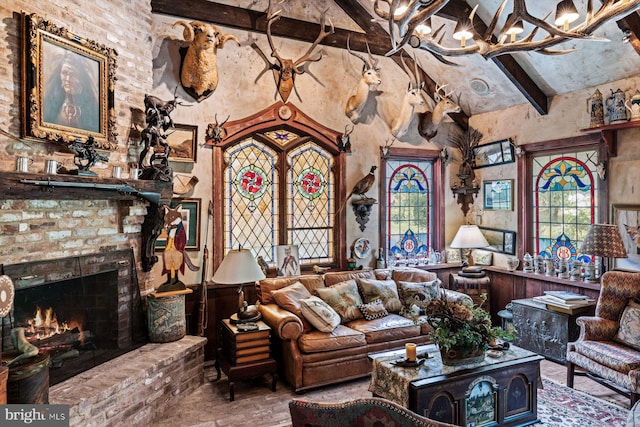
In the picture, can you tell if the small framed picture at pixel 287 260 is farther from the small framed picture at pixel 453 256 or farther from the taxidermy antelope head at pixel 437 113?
the taxidermy antelope head at pixel 437 113

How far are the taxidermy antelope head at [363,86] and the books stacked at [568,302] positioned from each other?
3216 mm

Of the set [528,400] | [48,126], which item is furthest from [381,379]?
[48,126]

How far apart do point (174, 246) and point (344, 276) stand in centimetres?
197

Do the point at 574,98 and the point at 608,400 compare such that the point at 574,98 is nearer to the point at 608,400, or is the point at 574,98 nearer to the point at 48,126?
the point at 608,400

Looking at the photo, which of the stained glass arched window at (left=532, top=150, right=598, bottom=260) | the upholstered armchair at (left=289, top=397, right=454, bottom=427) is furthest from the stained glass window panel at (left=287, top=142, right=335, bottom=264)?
the upholstered armchair at (left=289, top=397, right=454, bottom=427)

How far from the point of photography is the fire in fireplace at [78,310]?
310 cm

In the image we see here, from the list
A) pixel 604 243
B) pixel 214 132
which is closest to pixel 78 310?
pixel 214 132

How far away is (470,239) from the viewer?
5.78 meters

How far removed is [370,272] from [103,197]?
10.2ft

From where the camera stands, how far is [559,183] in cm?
530

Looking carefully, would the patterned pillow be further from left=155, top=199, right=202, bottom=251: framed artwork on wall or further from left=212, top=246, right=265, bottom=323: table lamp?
left=155, top=199, right=202, bottom=251: framed artwork on wall

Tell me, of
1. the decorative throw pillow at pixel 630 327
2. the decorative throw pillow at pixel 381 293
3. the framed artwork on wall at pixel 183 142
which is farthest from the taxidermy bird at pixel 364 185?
the decorative throw pillow at pixel 630 327

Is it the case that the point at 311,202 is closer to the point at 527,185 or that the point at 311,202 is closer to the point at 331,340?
the point at 331,340

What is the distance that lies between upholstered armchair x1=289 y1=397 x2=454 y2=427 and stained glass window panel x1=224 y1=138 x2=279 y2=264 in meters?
3.54
